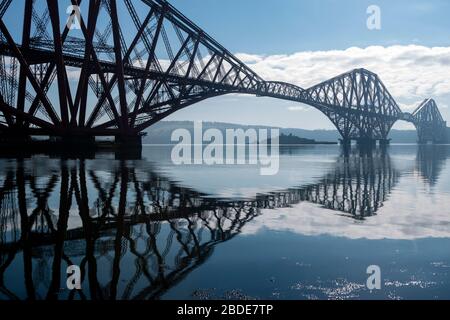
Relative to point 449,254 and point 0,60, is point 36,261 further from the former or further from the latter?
point 0,60

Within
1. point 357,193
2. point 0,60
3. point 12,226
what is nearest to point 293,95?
point 0,60

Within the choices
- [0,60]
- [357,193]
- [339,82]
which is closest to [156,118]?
[0,60]

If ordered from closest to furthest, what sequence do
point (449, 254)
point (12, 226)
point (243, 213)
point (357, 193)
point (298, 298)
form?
1. point (298, 298)
2. point (449, 254)
3. point (12, 226)
4. point (243, 213)
5. point (357, 193)

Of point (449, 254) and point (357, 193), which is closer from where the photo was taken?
point (449, 254)

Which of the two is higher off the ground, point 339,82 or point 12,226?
point 339,82

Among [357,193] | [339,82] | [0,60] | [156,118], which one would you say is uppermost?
[339,82]

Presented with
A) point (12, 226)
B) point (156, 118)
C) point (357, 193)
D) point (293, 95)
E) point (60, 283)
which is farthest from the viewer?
point (293, 95)
